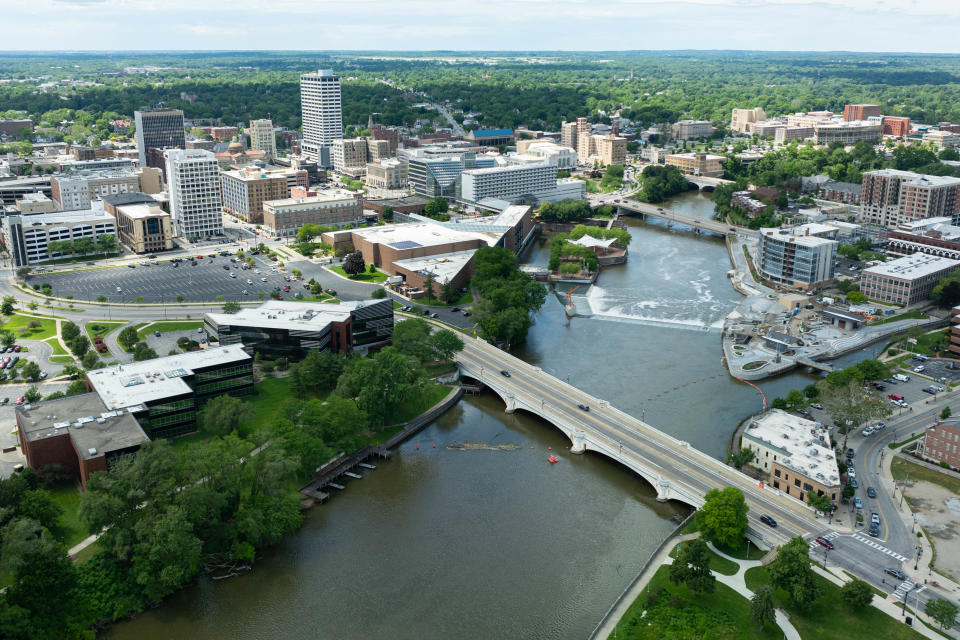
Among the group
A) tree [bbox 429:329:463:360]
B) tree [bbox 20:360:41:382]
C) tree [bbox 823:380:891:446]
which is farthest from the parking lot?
tree [bbox 823:380:891:446]

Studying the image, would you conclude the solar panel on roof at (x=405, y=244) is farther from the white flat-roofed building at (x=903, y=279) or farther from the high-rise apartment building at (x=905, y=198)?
the high-rise apartment building at (x=905, y=198)

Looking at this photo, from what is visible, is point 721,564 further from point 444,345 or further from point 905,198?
point 905,198

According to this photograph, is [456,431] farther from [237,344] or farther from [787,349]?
[787,349]

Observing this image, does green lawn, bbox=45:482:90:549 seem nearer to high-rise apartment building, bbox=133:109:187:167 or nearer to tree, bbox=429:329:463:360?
tree, bbox=429:329:463:360

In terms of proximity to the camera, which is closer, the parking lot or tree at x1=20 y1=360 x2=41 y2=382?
tree at x1=20 y1=360 x2=41 y2=382

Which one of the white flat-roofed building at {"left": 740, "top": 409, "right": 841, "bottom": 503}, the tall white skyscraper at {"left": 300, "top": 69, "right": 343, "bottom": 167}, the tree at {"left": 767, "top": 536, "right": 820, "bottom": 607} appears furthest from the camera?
the tall white skyscraper at {"left": 300, "top": 69, "right": 343, "bottom": 167}

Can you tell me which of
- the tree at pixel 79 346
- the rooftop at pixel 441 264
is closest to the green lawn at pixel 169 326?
the tree at pixel 79 346

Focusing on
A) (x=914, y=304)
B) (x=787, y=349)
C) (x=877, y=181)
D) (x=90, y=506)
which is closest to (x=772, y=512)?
(x=787, y=349)

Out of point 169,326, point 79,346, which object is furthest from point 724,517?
point 169,326

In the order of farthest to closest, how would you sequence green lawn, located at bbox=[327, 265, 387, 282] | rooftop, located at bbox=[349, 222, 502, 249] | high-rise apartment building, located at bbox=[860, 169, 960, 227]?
high-rise apartment building, located at bbox=[860, 169, 960, 227] → rooftop, located at bbox=[349, 222, 502, 249] → green lawn, located at bbox=[327, 265, 387, 282]
